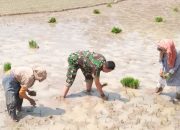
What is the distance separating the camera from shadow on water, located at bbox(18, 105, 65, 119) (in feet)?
27.0

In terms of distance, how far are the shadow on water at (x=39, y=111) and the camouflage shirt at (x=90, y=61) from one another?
1047mm

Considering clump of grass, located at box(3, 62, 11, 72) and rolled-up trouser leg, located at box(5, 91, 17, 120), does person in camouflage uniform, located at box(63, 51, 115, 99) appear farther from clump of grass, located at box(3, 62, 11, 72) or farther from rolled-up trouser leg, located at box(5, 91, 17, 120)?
clump of grass, located at box(3, 62, 11, 72)

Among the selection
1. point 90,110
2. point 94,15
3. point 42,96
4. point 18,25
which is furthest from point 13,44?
point 94,15

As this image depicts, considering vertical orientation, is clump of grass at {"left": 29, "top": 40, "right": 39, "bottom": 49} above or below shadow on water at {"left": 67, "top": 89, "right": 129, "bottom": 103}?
above

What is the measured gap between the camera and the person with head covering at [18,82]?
7.48 metres

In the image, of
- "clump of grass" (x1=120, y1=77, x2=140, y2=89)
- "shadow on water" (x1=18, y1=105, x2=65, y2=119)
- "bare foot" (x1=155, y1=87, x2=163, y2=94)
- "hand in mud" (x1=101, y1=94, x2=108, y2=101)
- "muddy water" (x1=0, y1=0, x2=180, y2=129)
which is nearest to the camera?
"shadow on water" (x1=18, y1=105, x2=65, y2=119)

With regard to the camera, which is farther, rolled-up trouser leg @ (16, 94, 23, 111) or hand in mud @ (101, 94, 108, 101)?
hand in mud @ (101, 94, 108, 101)

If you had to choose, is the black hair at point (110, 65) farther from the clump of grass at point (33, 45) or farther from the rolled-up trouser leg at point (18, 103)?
the clump of grass at point (33, 45)

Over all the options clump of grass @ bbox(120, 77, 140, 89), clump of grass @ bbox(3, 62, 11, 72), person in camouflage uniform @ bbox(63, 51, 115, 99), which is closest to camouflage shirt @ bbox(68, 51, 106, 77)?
person in camouflage uniform @ bbox(63, 51, 115, 99)

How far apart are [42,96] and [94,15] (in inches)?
474

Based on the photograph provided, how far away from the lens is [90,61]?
840cm

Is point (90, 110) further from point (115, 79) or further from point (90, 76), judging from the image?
point (115, 79)

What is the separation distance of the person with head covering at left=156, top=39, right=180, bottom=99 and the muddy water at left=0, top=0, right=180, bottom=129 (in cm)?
118

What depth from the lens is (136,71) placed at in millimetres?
11320
